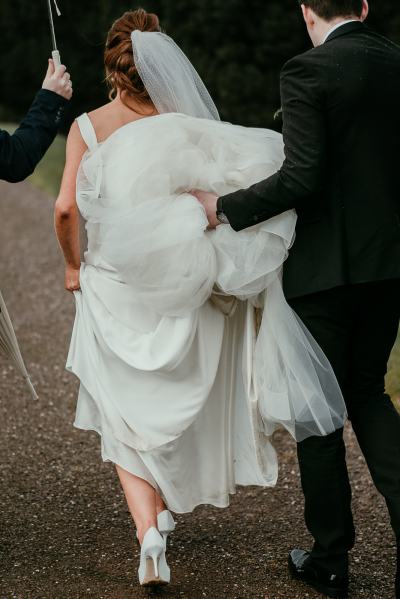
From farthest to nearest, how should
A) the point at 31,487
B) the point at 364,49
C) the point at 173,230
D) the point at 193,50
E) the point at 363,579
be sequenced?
the point at 193,50, the point at 31,487, the point at 363,579, the point at 173,230, the point at 364,49

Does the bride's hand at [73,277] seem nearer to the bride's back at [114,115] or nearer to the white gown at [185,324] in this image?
the white gown at [185,324]

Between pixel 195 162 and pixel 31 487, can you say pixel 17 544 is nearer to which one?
pixel 31 487

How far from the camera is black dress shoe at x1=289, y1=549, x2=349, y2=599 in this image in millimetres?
3625

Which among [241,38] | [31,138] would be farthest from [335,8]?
[241,38]

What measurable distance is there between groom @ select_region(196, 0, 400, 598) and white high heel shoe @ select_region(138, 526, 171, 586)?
58 cm

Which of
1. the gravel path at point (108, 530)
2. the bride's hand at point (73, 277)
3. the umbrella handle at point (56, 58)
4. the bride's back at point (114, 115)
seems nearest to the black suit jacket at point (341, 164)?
the bride's back at point (114, 115)

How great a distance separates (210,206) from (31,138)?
70 centimetres

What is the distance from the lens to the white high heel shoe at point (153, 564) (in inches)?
135

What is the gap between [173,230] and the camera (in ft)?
11.4

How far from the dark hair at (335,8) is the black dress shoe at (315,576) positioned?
1.99 m

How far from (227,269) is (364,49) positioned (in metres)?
0.89

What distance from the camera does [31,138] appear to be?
11.7ft

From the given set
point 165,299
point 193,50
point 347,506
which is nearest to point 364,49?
point 165,299

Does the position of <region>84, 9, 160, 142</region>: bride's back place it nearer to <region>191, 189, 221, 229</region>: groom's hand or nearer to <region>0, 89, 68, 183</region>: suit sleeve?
<region>0, 89, 68, 183</region>: suit sleeve
